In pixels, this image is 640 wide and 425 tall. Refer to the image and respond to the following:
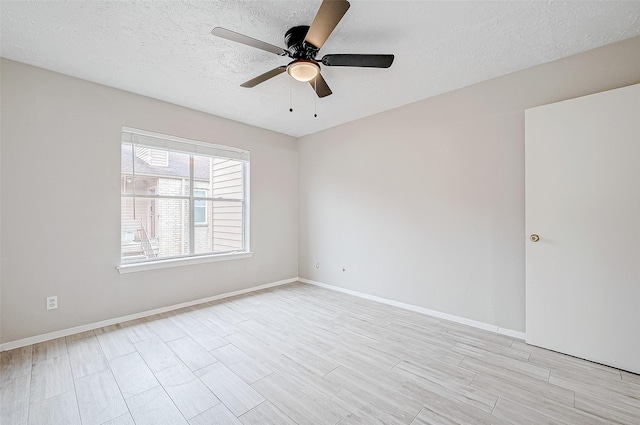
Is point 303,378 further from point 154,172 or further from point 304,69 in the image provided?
point 154,172

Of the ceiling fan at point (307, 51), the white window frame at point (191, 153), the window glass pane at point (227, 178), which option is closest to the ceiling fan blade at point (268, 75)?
the ceiling fan at point (307, 51)

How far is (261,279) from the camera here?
4.51 m

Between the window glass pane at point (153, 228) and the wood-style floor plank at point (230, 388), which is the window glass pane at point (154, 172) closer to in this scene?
the window glass pane at point (153, 228)

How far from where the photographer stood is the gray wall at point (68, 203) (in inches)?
99.7

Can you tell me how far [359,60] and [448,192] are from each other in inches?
75.8

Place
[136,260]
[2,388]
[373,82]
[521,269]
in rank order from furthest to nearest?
[136,260] < [373,82] < [521,269] < [2,388]

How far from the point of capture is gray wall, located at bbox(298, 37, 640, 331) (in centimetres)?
270

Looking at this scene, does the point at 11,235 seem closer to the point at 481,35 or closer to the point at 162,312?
the point at 162,312

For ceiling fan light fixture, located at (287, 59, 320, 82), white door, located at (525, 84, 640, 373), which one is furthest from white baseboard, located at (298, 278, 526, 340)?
ceiling fan light fixture, located at (287, 59, 320, 82)

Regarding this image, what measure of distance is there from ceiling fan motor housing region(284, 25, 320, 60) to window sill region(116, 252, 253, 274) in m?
2.88

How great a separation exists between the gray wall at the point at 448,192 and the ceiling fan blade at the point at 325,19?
2.05 meters

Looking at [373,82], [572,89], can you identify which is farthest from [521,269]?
[373,82]

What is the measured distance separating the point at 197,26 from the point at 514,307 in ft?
12.6

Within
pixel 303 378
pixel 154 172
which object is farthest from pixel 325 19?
pixel 154 172
